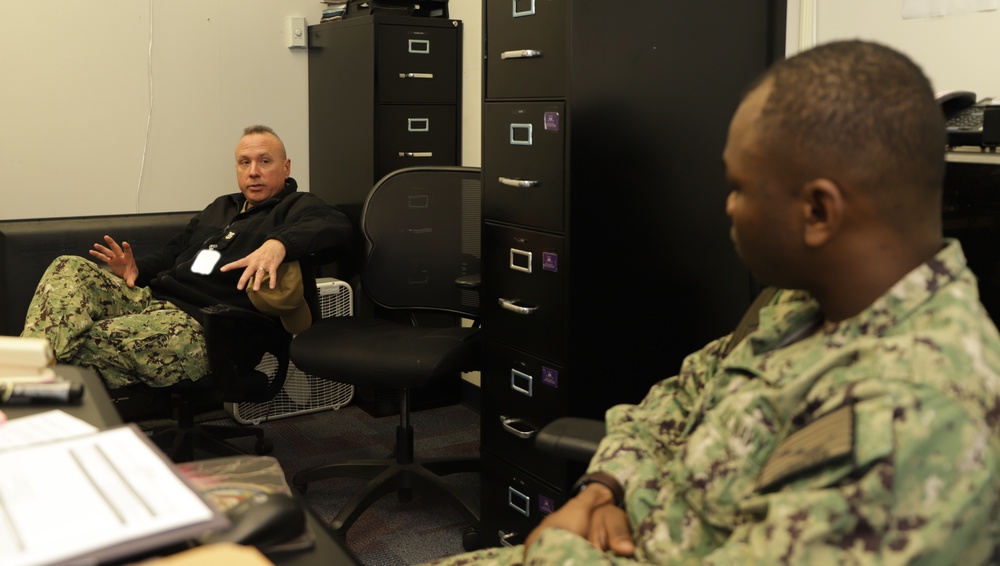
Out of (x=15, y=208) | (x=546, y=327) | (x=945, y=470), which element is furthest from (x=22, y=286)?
(x=945, y=470)

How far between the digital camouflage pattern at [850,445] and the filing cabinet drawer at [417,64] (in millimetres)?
2710

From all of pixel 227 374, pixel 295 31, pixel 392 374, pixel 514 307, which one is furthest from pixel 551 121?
pixel 295 31

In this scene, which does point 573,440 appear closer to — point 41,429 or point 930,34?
point 41,429

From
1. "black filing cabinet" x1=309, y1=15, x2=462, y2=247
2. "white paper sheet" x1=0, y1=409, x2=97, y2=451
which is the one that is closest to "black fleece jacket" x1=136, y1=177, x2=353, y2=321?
"black filing cabinet" x1=309, y1=15, x2=462, y2=247

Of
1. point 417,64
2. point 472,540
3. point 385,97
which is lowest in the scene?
point 472,540

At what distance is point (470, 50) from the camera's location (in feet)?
12.2

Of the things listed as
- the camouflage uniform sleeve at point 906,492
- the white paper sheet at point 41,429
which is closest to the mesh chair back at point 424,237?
the white paper sheet at point 41,429

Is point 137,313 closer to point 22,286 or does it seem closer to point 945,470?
point 22,286

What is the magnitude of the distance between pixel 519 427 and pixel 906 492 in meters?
1.64

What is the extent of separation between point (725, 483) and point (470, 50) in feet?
9.76

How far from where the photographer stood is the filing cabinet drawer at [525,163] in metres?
2.22

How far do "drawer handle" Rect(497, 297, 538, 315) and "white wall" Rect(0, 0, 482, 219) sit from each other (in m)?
1.45

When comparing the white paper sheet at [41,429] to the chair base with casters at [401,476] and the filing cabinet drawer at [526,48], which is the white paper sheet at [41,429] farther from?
the chair base with casters at [401,476]

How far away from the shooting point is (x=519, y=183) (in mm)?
2316
